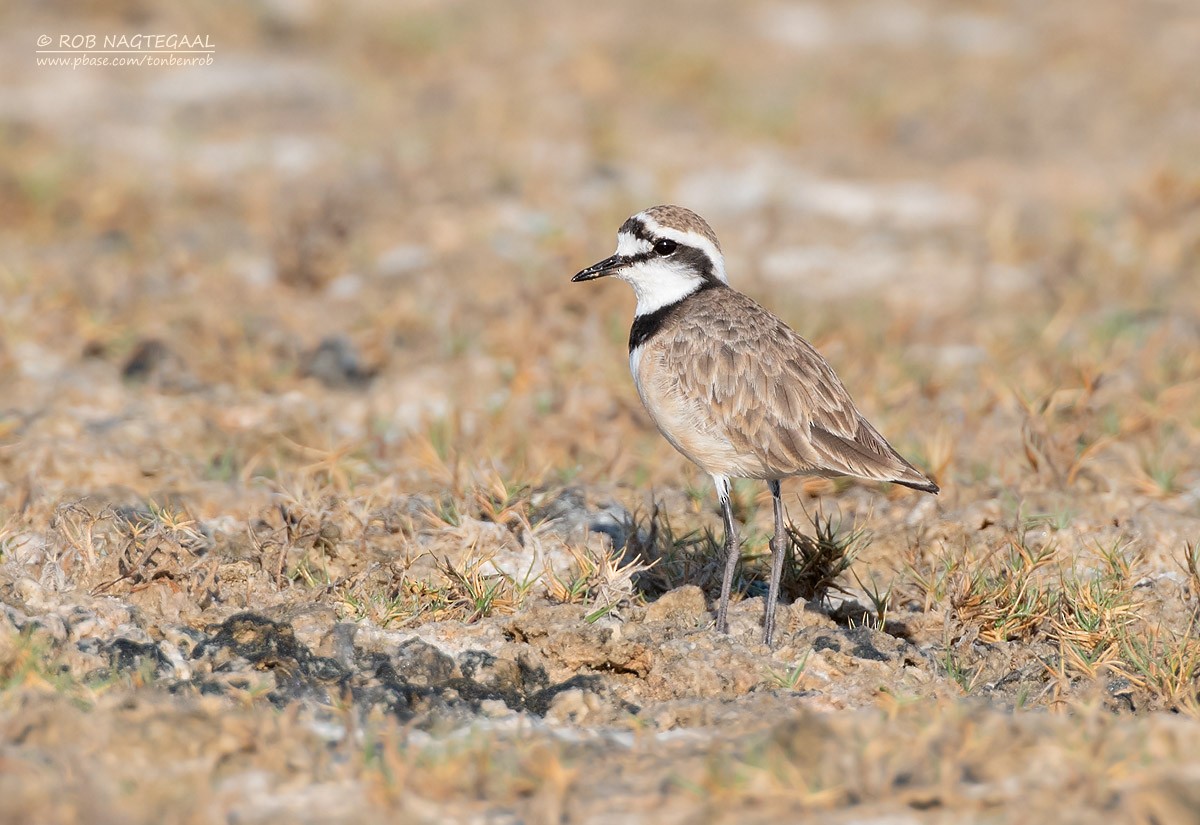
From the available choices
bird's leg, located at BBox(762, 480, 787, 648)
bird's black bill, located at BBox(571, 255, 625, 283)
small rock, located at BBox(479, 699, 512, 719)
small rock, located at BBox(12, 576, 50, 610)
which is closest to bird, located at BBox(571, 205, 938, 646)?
bird's leg, located at BBox(762, 480, 787, 648)

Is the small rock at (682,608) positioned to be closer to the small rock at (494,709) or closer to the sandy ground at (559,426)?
the sandy ground at (559,426)

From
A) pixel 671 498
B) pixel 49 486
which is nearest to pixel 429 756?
pixel 671 498

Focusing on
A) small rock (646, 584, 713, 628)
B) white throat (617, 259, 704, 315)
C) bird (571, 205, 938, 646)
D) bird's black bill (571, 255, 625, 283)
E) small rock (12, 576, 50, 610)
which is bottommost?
small rock (646, 584, 713, 628)

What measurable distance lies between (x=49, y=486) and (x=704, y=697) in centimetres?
338

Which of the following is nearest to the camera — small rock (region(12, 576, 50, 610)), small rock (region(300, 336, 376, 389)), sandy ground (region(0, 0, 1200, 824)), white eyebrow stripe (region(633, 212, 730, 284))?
sandy ground (region(0, 0, 1200, 824))

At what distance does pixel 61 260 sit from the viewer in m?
9.12

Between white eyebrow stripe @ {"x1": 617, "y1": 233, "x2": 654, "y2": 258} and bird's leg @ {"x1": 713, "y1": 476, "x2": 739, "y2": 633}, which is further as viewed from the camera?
white eyebrow stripe @ {"x1": 617, "y1": 233, "x2": 654, "y2": 258}

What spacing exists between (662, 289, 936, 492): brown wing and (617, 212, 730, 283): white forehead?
0.32m

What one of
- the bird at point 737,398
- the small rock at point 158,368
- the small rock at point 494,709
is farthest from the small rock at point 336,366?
the small rock at point 494,709

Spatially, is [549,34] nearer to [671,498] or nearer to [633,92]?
[633,92]

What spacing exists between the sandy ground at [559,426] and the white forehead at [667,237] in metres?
1.17

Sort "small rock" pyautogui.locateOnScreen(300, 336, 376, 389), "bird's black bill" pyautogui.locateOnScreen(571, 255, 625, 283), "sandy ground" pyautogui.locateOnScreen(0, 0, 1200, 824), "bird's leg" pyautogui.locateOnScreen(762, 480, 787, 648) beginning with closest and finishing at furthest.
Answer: "sandy ground" pyautogui.locateOnScreen(0, 0, 1200, 824) < "bird's leg" pyautogui.locateOnScreen(762, 480, 787, 648) < "bird's black bill" pyautogui.locateOnScreen(571, 255, 625, 283) < "small rock" pyautogui.locateOnScreen(300, 336, 376, 389)

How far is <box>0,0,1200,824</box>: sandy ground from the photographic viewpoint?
389 cm

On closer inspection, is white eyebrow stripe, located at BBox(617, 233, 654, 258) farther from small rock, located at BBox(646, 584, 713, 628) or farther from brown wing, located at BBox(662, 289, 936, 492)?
small rock, located at BBox(646, 584, 713, 628)
